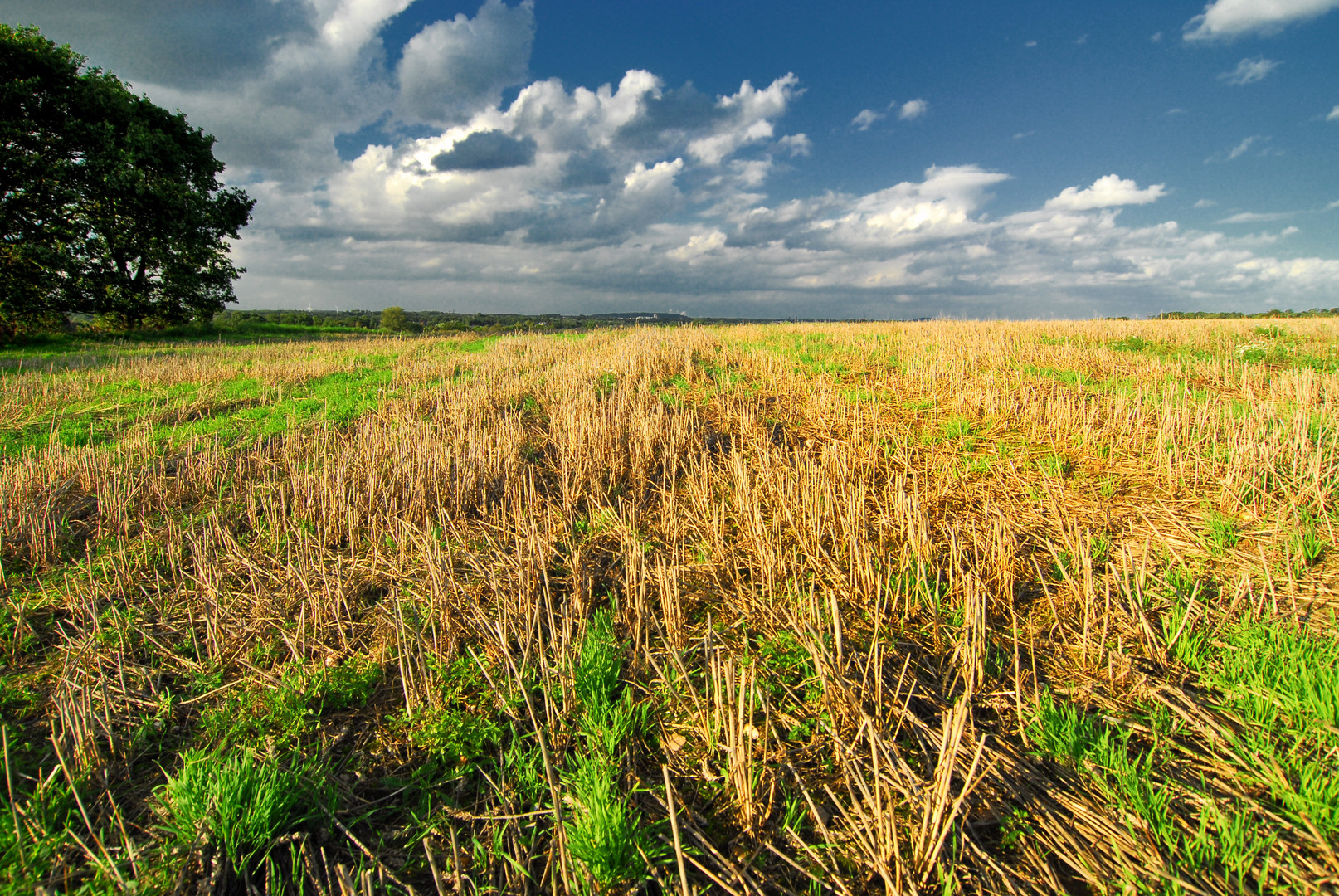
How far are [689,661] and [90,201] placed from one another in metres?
39.2

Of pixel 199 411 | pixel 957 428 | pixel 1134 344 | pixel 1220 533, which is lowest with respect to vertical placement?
pixel 1220 533

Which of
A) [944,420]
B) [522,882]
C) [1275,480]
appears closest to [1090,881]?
[522,882]

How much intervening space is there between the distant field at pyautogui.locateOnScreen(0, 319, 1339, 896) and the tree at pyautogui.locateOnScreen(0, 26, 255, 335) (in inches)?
1118

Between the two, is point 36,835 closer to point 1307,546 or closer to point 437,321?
point 1307,546

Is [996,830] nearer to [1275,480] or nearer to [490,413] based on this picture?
[1275,480]

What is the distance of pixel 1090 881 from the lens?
75.7 inches

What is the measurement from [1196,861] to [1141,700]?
3.36 ft

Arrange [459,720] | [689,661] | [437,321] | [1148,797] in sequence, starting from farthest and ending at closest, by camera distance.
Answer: [437,321], [689,661], [459,720], [1148,797]

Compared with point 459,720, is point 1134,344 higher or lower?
higher

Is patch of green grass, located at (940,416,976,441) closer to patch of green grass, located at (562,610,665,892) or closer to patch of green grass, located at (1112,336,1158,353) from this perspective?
patch of green grass, located at (562,610,665,892)

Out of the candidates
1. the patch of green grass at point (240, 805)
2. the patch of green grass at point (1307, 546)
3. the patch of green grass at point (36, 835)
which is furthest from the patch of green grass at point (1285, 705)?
the patch of green grass at point (36, 835)

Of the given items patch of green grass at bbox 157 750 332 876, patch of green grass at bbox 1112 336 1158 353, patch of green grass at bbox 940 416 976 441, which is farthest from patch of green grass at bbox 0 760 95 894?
patch of green grass at bbox 1112 336 1158 353

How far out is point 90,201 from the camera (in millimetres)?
25250

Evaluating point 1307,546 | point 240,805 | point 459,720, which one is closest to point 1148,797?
point 459,720
